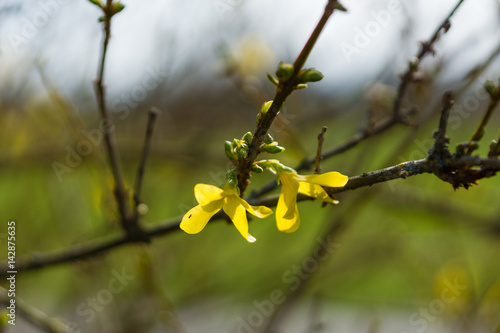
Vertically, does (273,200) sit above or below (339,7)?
below

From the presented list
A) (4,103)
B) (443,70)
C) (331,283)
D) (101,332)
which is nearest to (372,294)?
(331,283)

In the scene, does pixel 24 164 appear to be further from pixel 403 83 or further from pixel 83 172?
pixel 403 83

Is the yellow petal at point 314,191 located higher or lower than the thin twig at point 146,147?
higher

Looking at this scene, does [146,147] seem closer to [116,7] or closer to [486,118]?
[116,7]

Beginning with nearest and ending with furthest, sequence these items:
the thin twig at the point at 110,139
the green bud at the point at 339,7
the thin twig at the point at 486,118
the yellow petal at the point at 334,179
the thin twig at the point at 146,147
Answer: the green bud at the point at 339,7, the yellow petal at the point at 334,179, the thin twig at the point at 486,118, the thin twig at the point at 110,139, the thin twig at the point at 146,147

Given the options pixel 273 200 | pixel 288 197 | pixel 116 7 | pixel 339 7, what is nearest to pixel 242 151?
pixel 288 197

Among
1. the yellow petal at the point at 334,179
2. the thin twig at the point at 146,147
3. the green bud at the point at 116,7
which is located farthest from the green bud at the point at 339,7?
the thin twig at the point at 146,147

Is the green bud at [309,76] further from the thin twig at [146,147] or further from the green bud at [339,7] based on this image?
the thin twig at [146,147]
